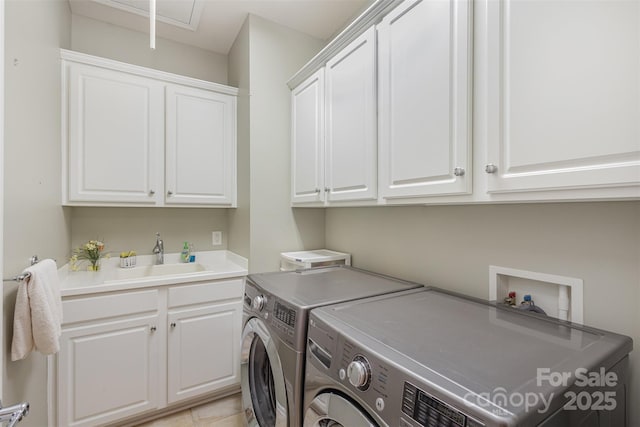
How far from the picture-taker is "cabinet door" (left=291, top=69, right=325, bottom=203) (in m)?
1.90

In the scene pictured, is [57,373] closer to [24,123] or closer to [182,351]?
[182,351]

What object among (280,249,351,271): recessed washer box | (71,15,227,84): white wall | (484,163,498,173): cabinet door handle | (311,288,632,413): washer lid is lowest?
(311,288,632,413): washer lid

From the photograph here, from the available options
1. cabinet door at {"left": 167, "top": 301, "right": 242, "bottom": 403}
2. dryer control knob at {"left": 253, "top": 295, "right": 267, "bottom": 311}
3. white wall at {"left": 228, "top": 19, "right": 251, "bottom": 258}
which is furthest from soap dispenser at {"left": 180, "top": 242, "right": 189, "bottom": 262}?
dryer control knob at {"left": 253, "top": 295, "right": 267, "bottom": 311}

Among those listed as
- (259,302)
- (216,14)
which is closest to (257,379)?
(259,302)

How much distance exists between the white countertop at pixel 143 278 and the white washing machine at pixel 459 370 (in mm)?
1196

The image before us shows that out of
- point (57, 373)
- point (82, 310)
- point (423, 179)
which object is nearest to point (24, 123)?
point (82, 310)

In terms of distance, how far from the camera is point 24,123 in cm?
127

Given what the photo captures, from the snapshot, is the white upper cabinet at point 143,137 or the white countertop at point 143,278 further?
the white upper cabinet at point 143,137

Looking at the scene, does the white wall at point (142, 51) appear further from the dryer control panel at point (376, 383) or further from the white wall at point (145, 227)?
the dryer control panel at point (376, 383)

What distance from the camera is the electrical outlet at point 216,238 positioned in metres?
2.62

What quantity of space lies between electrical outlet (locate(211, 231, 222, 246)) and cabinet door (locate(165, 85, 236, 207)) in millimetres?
394

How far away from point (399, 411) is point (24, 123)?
1.82m

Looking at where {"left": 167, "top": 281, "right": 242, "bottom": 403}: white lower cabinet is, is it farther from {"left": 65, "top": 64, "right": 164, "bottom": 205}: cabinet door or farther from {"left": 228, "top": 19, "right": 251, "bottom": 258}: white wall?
{"left": 65, "top": 64, "right": 164, "bottom": 205}: cabinet door

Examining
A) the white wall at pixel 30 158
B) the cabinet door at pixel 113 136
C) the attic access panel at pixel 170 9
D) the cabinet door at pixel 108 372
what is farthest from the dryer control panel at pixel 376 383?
the attic access panel at pixel 170 9
